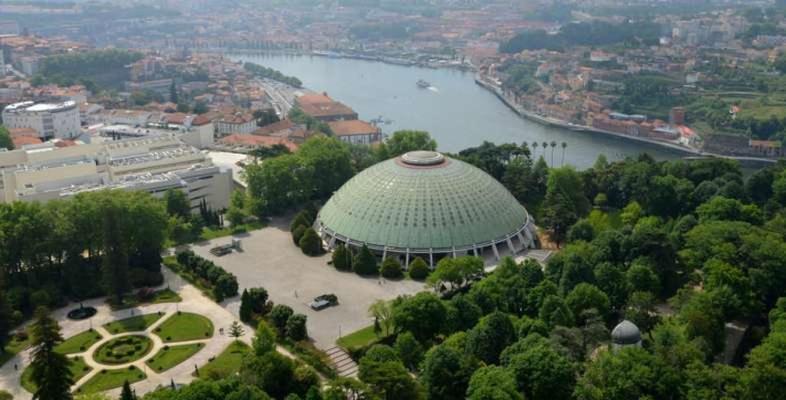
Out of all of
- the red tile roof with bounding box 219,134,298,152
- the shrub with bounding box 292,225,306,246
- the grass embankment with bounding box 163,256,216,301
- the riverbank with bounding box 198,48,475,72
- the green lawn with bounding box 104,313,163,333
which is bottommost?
the green lawn with bounding box 104,313,163,333

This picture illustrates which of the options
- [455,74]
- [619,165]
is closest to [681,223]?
[619,165]

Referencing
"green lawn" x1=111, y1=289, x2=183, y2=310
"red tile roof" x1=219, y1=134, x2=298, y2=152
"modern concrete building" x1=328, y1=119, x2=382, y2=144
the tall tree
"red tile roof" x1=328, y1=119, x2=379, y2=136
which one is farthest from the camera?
"red tile roof" x1=328, y1=119, x2=379, y2=136

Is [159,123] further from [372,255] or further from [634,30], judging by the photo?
[634,30]

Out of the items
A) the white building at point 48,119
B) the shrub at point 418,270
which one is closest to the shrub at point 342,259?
the shrub at point 418,270

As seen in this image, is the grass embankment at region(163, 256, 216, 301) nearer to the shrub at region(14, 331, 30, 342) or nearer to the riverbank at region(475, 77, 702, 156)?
the shrub at region(14, 331, 30, 342)

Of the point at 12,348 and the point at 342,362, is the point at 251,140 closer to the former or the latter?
the point at 12,348

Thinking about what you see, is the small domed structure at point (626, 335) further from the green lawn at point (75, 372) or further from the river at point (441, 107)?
the river at point (441, 107)

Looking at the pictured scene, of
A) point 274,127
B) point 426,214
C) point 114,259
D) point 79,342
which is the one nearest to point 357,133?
point 274,127

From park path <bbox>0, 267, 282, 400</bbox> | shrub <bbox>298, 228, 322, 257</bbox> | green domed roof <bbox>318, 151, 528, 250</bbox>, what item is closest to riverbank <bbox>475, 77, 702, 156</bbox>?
green domed roof <bbox>318, 151, 528, 250</bbox>
